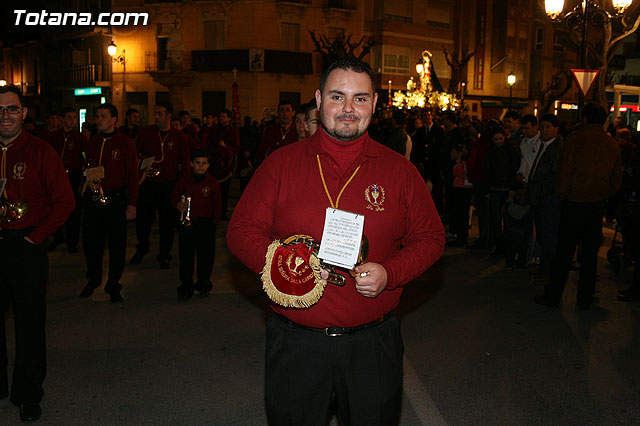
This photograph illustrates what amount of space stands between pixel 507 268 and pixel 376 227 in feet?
23.2

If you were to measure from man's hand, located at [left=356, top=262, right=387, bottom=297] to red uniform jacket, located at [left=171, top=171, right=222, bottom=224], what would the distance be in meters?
5.12

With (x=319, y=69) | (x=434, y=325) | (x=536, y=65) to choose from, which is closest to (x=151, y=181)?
(x=434, y=325)

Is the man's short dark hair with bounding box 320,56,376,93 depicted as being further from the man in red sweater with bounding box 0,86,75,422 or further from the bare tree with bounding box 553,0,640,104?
the bare tree with bounding box 553,0,640,104

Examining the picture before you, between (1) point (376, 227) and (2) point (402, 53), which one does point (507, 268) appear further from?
(2) point (402, 53)

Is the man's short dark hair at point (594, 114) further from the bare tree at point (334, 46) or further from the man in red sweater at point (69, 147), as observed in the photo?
the bare tree at point (334, 46)

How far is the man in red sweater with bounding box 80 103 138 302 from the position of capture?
7352mm

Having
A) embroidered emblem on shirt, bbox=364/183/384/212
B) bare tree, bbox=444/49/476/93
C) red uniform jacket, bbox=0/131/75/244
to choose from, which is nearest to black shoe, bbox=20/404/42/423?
red uniform jacket, bbox=0/131/75/244

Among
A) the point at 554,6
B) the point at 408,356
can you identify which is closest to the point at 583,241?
the point at 408,356

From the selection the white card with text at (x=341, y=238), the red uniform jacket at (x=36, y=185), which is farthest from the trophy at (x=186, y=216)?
the white card with text at (x=341, y=238)

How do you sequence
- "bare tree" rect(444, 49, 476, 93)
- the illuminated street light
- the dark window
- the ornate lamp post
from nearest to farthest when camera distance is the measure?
the illuminated street light < the ornate lamp post < the dark window < "bare tree" rect(444, 49, 476, 93)

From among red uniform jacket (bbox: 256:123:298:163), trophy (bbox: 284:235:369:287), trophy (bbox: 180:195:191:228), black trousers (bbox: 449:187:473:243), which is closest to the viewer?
trophy (bbox: 284:235:369:287)

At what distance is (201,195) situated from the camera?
742 cm

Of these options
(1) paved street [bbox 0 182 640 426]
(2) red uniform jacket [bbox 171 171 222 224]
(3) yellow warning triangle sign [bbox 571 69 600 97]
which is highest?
(3) yellow warning triangle sign [bbox 571 69 600 97]

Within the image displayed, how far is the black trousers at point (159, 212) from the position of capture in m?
9.05
